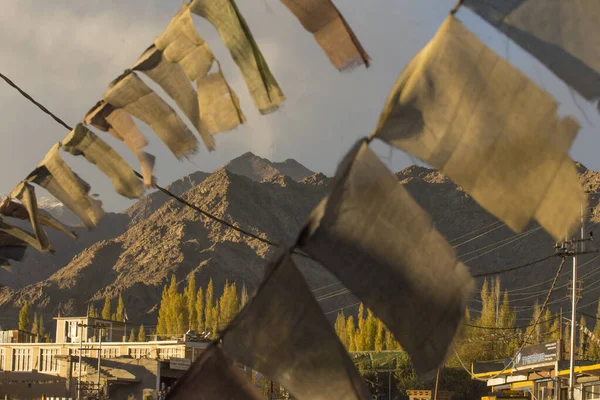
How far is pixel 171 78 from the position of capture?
10.9ft

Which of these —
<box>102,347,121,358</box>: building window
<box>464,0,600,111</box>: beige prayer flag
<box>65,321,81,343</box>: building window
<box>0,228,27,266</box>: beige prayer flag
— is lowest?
<box>0,228,27,266</box>: beige prayer flag

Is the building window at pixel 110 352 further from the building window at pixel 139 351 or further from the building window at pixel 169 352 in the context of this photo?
the building window at pixel 169 352

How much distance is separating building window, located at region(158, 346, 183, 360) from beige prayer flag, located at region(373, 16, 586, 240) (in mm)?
72437

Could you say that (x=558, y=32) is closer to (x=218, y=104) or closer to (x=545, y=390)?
(x=218, y=104)

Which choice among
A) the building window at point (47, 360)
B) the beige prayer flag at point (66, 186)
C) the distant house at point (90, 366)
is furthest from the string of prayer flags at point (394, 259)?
the building window at point (47, 360)

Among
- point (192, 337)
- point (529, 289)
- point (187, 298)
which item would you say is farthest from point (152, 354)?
point (529, 289)

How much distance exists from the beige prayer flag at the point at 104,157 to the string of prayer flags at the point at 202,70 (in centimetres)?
57

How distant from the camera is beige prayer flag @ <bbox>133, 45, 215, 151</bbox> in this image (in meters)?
3.30

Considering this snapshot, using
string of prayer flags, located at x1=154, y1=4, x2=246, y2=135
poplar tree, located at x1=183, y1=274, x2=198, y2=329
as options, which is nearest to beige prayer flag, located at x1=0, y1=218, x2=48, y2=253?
string of prayer flags, located at x1=154, y1=4, x2=246, y2=135

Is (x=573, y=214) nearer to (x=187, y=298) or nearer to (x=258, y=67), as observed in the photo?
(x=258, y=67)

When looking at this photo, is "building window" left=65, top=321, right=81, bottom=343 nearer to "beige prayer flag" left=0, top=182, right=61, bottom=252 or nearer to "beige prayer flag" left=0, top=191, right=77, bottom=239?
"beige prayer flag" left=0, top=191, right=77, bottom=239

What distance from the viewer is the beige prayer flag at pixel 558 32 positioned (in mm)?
2590

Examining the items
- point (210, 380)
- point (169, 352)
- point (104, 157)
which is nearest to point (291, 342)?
point (210, 380)

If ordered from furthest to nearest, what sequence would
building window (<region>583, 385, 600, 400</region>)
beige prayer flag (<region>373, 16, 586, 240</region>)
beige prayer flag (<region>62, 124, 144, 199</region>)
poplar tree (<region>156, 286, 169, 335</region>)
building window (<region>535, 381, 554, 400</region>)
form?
poplar tree (<region>156, 286, 169, 335</region>) → building window (<region>535, 381, 554, 400</region>) → building window (<region>583, 385, 600, 400</region>) → beige prayer flag (<region>62, 124, 144, 199</region>) → beige prayer flag (<region>373, 16, 586, 240</region>)
